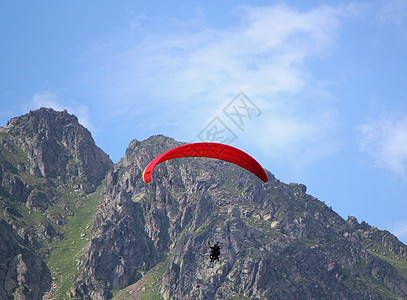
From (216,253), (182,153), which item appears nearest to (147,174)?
(182,153)

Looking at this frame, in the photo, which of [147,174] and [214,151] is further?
[214,151]

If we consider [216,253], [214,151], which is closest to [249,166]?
[214,151]

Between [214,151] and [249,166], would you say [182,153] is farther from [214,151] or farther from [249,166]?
[249,166]

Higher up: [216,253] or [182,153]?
[182,153]

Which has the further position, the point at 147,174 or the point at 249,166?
the point at 249,166

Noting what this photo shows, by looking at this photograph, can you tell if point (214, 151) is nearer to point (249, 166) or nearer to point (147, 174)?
point (249, 166)

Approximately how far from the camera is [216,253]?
250 feet

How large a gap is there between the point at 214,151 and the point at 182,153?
15.5 feet

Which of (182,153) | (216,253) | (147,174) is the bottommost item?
(216,253)

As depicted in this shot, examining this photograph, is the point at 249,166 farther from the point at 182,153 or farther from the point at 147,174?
the point at 147,174

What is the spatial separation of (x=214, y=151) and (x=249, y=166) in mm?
5468

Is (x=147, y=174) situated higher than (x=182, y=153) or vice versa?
(x=182, y=153)

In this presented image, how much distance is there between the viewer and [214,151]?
7912 centimetres

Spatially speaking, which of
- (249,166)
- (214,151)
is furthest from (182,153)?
(249,166)
